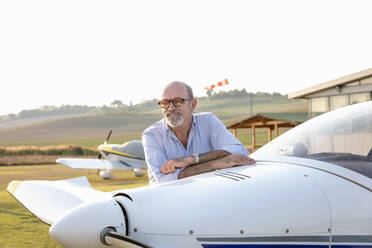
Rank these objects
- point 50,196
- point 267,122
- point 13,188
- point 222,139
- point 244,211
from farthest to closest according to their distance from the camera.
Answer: point 267,122 → point 13,188 → point 50,196 → point 222,139 → point 244,211

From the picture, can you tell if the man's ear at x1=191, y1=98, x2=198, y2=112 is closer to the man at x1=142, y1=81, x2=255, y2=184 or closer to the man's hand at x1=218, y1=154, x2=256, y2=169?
the man at x1=142, y1=81, x2=255, y2=184

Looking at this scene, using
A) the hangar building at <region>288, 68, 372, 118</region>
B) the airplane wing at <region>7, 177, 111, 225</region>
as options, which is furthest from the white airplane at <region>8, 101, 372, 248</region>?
the hangar building at <region>288, 68, 372, 118</region>

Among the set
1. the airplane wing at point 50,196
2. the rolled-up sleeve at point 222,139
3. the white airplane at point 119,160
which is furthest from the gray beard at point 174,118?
the white airplane at point 119,160

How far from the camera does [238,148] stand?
294cm

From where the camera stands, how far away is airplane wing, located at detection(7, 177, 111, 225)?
3814 millimetres

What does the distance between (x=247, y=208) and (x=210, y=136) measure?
1.36 metres

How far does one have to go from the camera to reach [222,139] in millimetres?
3164

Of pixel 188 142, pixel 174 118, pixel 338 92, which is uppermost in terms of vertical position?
pixel 338 92

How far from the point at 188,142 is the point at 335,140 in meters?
1.02

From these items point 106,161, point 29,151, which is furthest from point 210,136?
point 29,151

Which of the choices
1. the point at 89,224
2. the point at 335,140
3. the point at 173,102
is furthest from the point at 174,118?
the point at 89,224

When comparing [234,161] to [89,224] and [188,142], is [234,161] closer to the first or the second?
[188,142]

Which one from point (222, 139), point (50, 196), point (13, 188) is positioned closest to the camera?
point (222, 139)

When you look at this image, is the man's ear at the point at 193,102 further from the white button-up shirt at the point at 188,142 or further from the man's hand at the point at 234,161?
the man's hand at the point at 234,161
